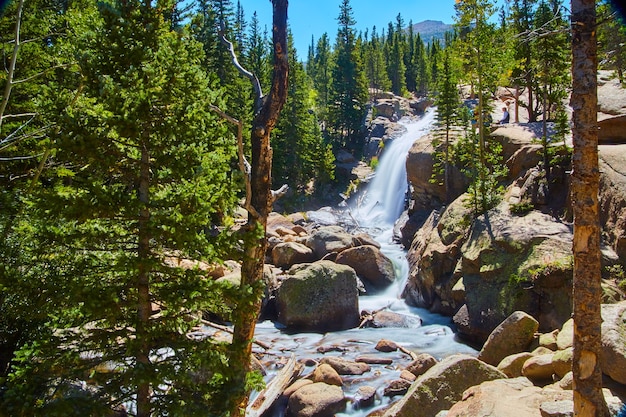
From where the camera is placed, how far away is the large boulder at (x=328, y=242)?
24375 mm

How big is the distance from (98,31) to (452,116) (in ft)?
74.2

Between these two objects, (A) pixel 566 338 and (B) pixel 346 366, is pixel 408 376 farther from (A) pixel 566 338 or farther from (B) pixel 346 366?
(A) pixel 566 338

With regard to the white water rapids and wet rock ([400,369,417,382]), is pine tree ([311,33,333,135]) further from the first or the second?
wet rock ([400,369,417,382])

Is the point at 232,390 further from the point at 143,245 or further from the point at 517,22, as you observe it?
the point at 517,22

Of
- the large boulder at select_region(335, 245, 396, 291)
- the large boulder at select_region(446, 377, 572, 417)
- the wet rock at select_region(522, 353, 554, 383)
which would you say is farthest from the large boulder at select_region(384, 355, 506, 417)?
the large boulder at select_region(335, 245, 396, 291)

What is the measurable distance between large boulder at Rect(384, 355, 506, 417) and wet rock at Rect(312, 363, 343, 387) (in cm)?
304

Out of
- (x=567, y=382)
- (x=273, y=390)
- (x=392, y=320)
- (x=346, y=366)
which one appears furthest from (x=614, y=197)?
(x=273, y=390)

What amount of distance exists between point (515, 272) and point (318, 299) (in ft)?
23.6

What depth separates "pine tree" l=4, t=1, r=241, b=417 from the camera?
6109 mm

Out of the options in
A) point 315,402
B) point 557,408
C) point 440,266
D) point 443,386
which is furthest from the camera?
point 440,266

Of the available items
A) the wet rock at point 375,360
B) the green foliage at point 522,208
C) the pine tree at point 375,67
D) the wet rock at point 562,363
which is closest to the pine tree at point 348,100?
the pine tree at point 375,67

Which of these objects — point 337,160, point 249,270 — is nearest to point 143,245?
point 249,270

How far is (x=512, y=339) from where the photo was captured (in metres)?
12.4

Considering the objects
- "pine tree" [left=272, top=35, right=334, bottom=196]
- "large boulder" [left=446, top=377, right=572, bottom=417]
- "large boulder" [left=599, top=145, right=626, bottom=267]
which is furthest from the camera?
"pine tree" [left=272, top=35, right=334, bottom=196]
